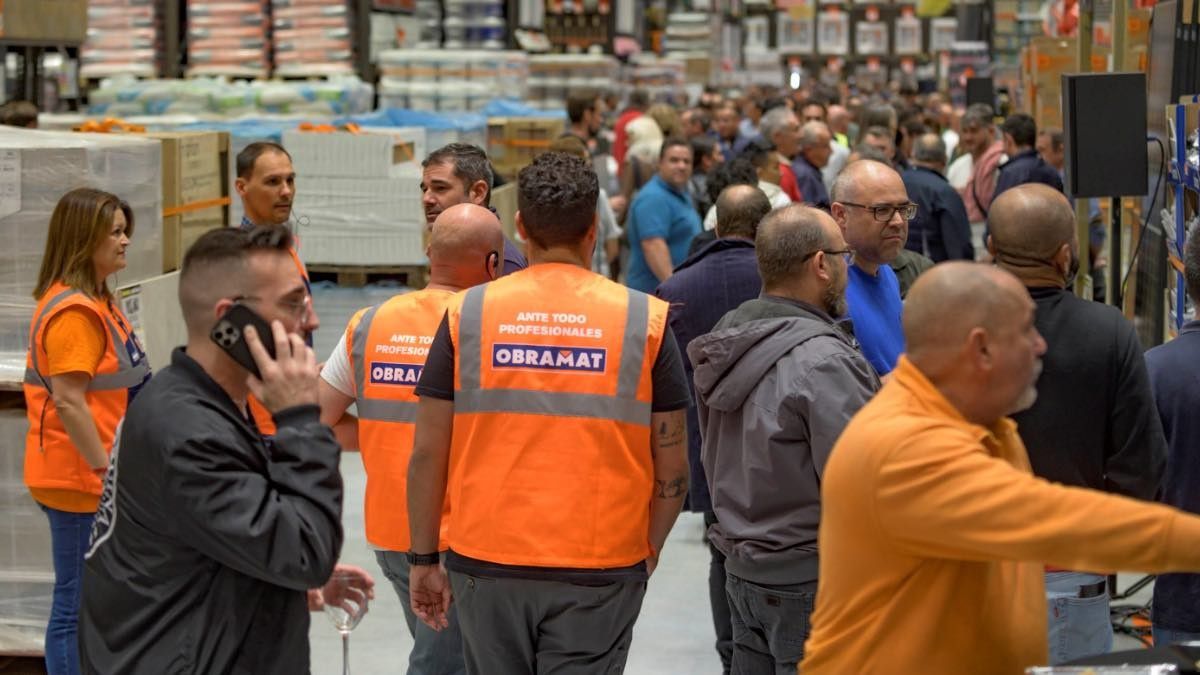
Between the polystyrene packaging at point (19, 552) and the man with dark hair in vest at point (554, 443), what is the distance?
2.56m

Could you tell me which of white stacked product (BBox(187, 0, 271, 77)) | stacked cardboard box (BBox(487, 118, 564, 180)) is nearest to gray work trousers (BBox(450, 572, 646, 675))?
stacked cardboard box (BBox(487, 118, 564, 180))

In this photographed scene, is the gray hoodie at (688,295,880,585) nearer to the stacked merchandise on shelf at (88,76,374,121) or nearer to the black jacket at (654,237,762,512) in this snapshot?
the black jacket at (654,237,762,512)

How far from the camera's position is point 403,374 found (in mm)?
4285

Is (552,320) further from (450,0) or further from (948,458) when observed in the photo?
(450,0)

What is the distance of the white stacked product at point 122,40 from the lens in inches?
536

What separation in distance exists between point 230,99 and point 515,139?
2.19 m

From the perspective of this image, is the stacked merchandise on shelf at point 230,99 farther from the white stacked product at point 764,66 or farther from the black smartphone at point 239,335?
the white stacked product at point 764,66

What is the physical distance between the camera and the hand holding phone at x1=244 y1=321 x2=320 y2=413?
276 cm

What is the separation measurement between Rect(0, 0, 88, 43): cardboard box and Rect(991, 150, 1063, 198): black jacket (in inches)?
231

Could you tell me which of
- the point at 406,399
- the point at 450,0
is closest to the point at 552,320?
the point at 406,399

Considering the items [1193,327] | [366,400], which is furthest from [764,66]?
[1193,327]

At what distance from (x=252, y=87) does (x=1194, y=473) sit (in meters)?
9.88

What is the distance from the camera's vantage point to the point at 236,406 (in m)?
2.81

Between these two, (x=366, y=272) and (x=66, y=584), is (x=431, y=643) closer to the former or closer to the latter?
(x=66, y=584)
